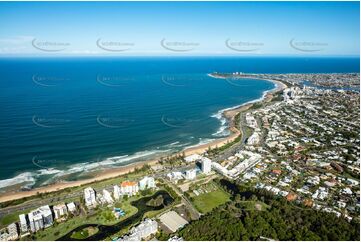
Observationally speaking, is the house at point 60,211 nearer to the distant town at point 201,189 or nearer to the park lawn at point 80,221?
the distant town at point 201,189

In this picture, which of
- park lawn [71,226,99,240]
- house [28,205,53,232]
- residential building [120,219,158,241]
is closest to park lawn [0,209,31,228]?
house [28,205,53,232]

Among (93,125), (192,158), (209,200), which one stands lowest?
(209,200)

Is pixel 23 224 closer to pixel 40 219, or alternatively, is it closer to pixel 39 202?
pixel 40 219

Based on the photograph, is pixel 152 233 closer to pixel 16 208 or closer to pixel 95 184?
pixel 95 184

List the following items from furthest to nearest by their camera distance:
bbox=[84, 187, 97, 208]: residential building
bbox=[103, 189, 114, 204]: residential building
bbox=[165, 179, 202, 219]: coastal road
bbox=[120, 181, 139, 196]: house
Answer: bbox=[120, 181, 139, 196]: house → bbox=[103, 189, 114, 204]: residential building → bbox=[84, 187, 97, 208]: residential building → bbox=[165, 179, 202, 219]: coastal road

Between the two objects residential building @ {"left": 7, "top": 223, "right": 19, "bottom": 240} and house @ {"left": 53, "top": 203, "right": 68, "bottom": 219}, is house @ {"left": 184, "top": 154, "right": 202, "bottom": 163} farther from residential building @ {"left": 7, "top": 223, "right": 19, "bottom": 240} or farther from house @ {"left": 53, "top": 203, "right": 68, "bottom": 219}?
residential building @ {"left": 7, "top": 223, "right": 19, "bottom": 240}

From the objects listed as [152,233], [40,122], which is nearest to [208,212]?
[152,233]

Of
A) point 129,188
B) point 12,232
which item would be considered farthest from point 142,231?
point 12,232
